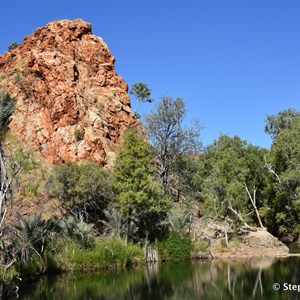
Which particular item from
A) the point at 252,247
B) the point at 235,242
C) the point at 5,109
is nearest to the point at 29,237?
the point at 5,109

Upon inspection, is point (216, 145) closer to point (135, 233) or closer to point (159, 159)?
point (159, 159)

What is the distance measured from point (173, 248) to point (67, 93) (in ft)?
88.1

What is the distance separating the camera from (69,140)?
157 ft

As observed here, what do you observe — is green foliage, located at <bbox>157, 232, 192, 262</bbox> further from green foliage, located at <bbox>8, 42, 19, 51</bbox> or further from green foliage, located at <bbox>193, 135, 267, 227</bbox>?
green foliage, located at <bbox>8, 42, 19, 51</bbox>

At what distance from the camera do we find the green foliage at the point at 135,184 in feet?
104

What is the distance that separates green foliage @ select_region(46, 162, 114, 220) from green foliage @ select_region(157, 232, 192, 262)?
19.7 ft

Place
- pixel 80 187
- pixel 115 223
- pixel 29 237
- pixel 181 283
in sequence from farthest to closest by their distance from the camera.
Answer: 1. pixel 80 187
2. pixel 115 223
3. pixel 29 237
4. pixel 181 283

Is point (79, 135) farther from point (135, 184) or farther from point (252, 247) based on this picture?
point (252, 247)

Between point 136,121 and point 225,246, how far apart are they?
27.6 metres

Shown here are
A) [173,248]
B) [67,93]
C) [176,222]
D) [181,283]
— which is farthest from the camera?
[67,93]

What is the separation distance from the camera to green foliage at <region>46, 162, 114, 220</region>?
3369 cm

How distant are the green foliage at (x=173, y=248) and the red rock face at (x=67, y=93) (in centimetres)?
1672

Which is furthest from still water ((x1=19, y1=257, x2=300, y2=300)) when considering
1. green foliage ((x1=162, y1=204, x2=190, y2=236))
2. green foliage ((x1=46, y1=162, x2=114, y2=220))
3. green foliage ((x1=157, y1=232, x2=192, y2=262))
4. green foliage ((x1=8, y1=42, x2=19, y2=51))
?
green foliage ((x1=8, y1=42, x2=19, y2=51))

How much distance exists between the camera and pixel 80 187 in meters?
33.5
